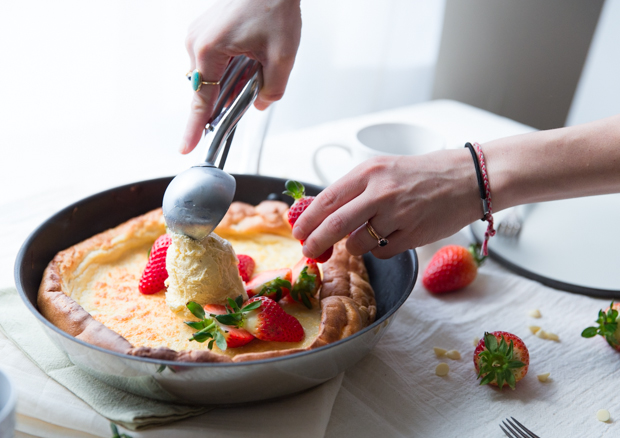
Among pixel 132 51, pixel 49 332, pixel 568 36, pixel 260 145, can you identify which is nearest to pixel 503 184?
pixel 260 145

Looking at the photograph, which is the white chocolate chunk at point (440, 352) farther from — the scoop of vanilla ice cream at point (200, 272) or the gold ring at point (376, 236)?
the scoop of vanilla ice cream at point (200, 272)

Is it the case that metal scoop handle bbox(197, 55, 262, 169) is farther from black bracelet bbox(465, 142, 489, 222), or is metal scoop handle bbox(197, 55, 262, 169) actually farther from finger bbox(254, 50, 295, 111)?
black bracelet bbox(465, 142, 489, 222)

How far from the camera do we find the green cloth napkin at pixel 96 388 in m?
1.03

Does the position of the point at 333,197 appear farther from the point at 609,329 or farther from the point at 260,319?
the point at 609,329

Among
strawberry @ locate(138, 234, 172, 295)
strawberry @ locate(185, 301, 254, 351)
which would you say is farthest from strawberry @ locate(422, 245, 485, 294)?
strawberry @ locate(138, 234, 172, 295)

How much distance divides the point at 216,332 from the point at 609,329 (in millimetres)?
1014

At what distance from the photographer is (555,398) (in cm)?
122

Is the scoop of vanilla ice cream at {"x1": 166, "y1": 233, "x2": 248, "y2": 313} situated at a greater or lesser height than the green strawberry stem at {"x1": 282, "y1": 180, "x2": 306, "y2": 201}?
lesser

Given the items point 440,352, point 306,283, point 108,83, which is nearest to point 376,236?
point 306,283

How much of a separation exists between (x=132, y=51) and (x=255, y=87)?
1373 mm

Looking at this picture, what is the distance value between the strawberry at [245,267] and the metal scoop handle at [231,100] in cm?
33

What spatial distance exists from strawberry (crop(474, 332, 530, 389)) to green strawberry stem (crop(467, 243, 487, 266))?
1.49 feet

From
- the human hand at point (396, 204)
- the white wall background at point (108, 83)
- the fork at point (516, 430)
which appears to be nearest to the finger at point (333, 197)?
the human hand at point (396, 204)

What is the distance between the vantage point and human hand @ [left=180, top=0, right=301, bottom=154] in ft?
4.46
